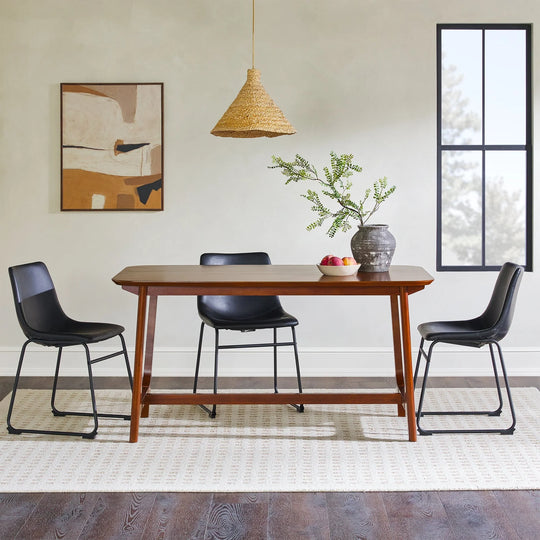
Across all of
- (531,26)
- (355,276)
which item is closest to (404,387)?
(355,276)

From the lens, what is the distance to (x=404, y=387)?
12.8ft

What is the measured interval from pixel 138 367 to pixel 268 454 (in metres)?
0.77

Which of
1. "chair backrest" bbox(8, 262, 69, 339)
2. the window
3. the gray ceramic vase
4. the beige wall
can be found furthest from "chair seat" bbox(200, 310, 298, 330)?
the window

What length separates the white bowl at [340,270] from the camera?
3.67 m

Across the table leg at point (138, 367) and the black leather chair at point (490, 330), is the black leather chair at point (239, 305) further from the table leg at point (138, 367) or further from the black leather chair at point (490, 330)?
the black leather chair at point (490, 330)

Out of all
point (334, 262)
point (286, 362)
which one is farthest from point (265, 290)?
point (286, 362)

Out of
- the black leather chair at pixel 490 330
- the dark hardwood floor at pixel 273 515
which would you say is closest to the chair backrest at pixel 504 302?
the black leather chair at pixel 490 330

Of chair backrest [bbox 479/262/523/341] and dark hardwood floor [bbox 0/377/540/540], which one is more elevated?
chair backrest [bbox 479/262/523/341]

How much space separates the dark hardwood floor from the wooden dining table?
712mm

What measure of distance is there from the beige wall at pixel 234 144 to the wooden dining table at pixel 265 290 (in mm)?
1044

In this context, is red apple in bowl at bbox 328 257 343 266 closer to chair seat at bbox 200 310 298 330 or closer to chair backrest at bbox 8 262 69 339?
chair seat at bbox 200 310 298 330

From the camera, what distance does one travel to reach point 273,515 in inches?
109

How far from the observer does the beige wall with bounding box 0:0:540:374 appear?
488 centimetres

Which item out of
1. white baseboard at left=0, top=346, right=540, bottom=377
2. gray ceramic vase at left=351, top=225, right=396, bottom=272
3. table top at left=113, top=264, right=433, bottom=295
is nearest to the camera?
table top at left=113, top=264, right=433, bottom=295
